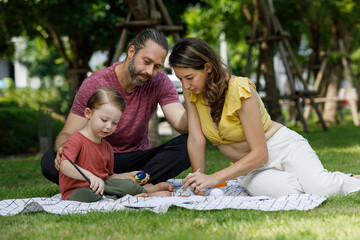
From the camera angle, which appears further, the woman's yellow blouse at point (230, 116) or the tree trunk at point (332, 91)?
the tree trunk at point (332, 91)

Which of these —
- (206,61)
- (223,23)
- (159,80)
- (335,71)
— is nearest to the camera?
(206,61)

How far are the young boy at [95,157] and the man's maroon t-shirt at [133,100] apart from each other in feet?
1.59

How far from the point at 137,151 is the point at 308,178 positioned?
4.95 ft

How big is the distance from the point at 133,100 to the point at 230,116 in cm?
105

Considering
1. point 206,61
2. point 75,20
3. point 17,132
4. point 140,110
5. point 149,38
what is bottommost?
point 17,132

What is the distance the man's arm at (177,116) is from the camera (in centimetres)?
412

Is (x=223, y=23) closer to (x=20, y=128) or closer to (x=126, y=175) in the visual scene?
(x=20, y=128)

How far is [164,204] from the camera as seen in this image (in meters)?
3.13

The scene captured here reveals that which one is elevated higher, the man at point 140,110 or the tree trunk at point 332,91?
the man at point 140,110

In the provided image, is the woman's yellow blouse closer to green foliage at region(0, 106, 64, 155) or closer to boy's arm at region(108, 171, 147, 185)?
boy's arm at region(108, 171, 147, 185)


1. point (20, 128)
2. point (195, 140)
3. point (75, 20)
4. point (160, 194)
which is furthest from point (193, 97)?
point (75, 20)

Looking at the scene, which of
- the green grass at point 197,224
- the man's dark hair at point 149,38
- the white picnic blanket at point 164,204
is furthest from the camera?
the man's dark hair at point 149,38

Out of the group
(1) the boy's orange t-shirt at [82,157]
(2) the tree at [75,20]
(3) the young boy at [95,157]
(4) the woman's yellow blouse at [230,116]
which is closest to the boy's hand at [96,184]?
(3) the young boy at [95,157]

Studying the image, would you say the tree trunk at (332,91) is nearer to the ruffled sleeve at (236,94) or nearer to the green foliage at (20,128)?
the green foliage at (20,128)
